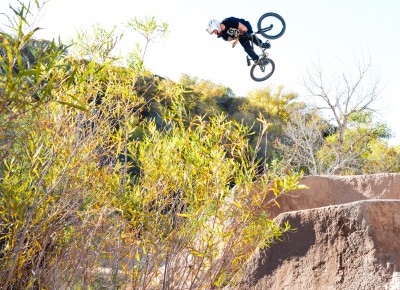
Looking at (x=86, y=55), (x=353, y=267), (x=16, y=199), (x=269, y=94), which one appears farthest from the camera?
(x=269, y=94)

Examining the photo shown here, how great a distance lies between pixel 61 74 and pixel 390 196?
11.3 feet

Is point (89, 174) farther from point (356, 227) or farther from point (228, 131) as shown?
point (356, 227)

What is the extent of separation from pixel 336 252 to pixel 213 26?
4417mm

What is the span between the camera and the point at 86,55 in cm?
253

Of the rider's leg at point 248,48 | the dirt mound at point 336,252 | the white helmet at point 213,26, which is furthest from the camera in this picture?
the rider's leg at point 248,48

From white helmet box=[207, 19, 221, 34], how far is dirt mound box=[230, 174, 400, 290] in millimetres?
4018

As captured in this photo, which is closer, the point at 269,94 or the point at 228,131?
the point at 228,131

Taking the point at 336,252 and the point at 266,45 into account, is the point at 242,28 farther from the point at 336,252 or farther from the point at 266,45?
the point at 336,252

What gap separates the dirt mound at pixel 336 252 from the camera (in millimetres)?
2861

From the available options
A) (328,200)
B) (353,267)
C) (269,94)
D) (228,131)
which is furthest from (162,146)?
(269,94)

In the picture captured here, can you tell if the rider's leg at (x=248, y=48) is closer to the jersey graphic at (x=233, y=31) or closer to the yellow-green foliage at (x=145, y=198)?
the jersey graphic at (x=233, y=31)

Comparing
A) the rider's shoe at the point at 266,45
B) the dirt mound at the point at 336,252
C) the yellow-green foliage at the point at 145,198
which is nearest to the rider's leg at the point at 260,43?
the rider's shoe at the point at 266,45

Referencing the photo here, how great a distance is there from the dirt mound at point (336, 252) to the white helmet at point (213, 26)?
13.2ft

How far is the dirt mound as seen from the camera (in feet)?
9.39
